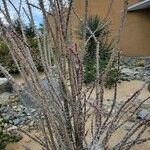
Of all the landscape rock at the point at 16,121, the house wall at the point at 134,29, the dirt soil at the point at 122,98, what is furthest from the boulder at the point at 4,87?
the house wall at the point at 134,29

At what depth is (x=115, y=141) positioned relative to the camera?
6445mm

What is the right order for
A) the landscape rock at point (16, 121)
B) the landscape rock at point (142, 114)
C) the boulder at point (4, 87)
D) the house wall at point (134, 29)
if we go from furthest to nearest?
the house wall at point (134, 29)
the boulder at point (4, 87)
the landscape rock at point (16, 121)
the landscape rock at point (142, 114)

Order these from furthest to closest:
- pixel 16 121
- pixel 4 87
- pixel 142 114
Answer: pixel 4 87
pixel 16 121
pixel 142 114

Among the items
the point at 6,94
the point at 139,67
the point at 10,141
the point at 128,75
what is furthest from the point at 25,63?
the point at 139,67

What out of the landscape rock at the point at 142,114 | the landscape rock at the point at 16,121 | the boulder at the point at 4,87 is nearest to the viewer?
the landscape rock at the point at 142,114

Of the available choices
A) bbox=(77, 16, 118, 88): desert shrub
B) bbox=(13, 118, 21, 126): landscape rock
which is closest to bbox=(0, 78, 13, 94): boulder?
bbox=(77, 16, 118, 88): desert shrub

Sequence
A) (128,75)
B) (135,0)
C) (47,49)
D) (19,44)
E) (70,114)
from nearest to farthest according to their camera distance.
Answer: (19,44) < (70,114) < (47,49) < (128,75) < (135,0)

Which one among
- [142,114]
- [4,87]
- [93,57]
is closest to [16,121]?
[142,114]

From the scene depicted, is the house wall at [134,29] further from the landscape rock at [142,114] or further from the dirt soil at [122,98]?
the landscape rock at [142,114]

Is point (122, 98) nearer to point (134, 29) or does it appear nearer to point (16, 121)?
point (16, 121)

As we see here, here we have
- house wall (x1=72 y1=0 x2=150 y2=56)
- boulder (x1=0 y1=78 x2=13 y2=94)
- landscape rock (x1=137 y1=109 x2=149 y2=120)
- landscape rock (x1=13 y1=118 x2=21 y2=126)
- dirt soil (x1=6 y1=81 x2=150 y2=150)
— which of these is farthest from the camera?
house wall (x1=72 y1=0 x2=150 y2=56)

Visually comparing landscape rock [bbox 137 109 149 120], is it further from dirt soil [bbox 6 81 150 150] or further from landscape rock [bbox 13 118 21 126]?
landscape rock [bbox 13 118 21 126]

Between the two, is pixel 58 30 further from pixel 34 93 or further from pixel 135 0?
pixel 135 0

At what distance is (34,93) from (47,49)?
0.53 meters
